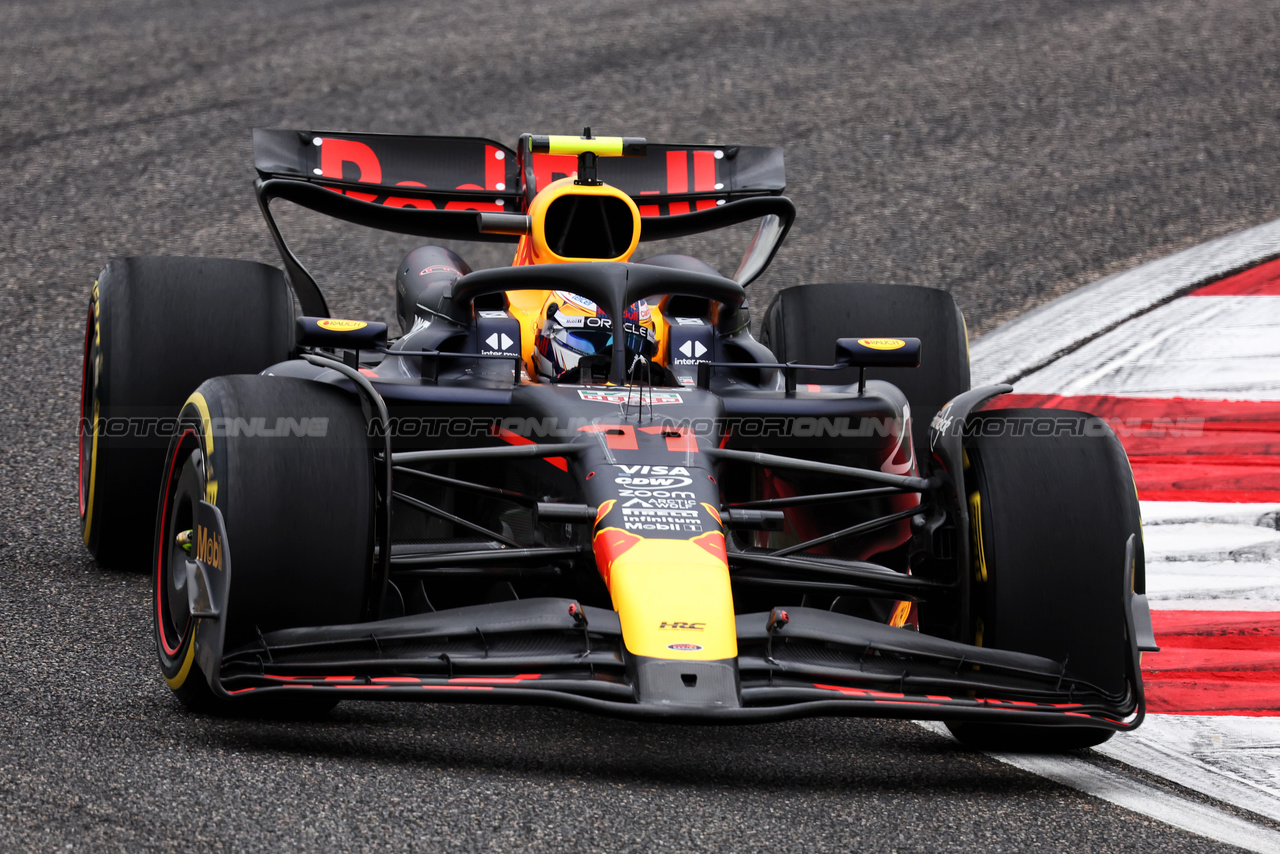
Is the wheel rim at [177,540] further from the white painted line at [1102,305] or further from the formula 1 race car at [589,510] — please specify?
the white painted line at [1102,305]

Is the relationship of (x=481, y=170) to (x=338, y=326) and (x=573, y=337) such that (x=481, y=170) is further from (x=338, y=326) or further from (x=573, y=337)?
(x=338, y=326)

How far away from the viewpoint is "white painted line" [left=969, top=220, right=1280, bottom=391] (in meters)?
8.62

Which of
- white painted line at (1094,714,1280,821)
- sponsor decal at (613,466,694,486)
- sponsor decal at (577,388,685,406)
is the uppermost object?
sponsor decal at (577,388,685,406)

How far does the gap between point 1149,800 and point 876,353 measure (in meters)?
1.66

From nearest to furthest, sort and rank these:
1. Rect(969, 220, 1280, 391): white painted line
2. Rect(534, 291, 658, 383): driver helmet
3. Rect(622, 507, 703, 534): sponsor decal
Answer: Rect(622, 507, 703, 534): sponsor decal < Rect(534, 291, 658, 383): driver helmet < Rect(969, 220, 1280, 391): white painted line

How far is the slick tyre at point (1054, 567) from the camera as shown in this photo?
4168mm

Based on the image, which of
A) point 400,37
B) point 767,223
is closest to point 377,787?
point 767,223

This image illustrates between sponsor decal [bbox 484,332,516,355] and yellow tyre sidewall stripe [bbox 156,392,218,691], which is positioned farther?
sponsor decal [bbox 484,332,516,355]

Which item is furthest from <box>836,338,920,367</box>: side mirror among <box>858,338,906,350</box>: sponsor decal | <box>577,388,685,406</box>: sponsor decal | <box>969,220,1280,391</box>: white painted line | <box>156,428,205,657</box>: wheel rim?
<box>969,220,1280,391</box>: white painted line

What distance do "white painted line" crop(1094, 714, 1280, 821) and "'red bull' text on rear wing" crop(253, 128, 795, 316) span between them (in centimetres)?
248

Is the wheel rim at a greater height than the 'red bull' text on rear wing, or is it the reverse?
the 'red bull' text on rear wing

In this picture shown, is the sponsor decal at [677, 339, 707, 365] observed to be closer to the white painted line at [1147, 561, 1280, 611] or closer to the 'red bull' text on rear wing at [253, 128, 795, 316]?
the 'red bull' text on rear wing at [253, 128, 795, 316]

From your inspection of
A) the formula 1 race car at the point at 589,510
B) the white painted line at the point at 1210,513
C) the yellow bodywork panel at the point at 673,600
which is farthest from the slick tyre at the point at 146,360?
the white painted line at the point at 1210,513

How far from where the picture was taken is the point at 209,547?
392 cm
